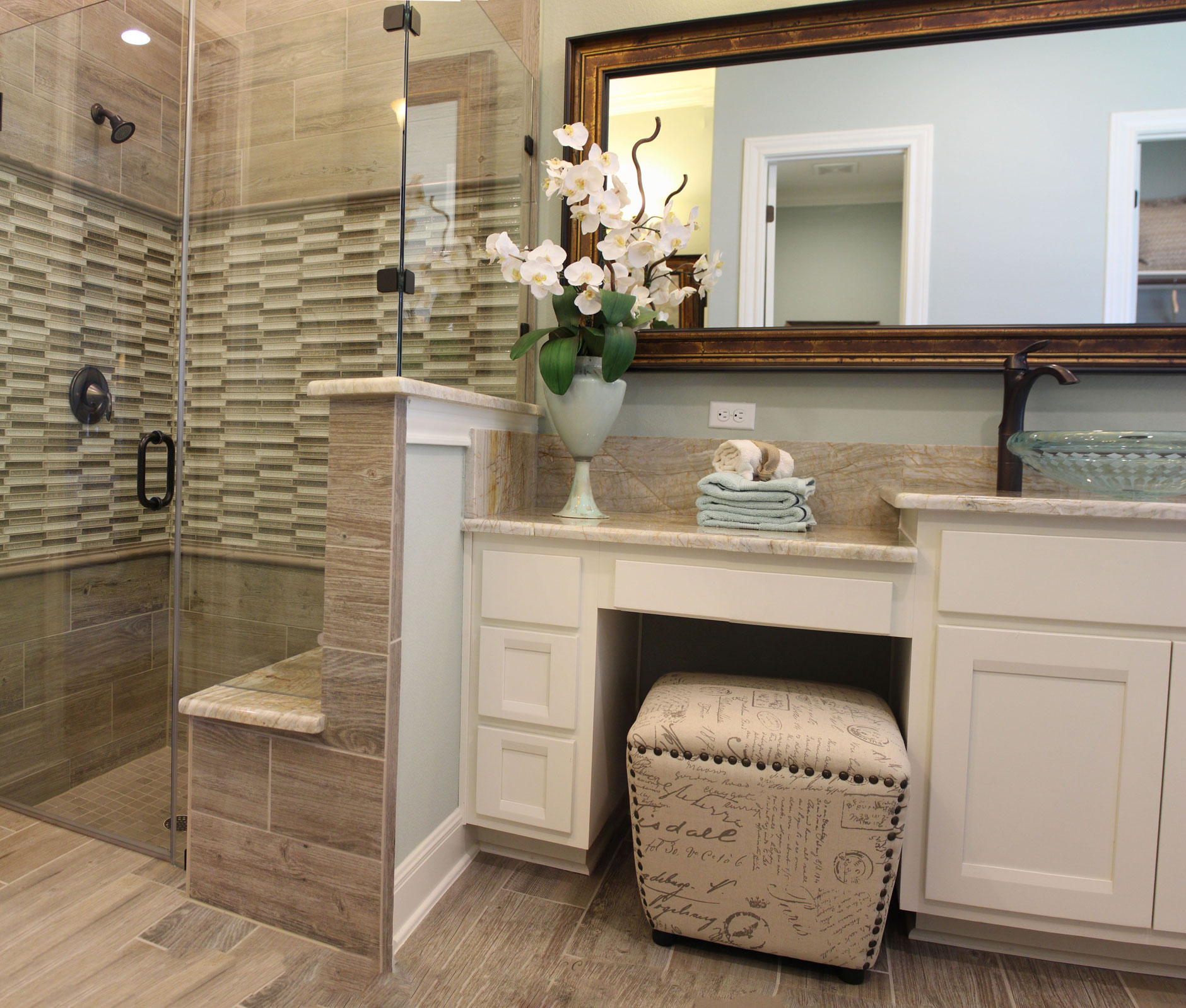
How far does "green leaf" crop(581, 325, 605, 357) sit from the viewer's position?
163cm

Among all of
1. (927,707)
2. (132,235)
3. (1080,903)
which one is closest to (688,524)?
(927,707)

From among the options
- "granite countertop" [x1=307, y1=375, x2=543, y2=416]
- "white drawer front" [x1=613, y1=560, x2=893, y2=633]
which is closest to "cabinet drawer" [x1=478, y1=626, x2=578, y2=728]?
"white drawer front" [x1=613, y1=560, x2=893, y2=633]

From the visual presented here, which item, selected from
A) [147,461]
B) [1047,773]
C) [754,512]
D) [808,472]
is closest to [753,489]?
[754,512]

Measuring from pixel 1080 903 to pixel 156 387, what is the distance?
7.01 ft

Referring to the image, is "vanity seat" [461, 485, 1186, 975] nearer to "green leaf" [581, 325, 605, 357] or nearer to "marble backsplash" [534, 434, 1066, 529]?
"marble backsplash" [534, 434, 1066, 529]

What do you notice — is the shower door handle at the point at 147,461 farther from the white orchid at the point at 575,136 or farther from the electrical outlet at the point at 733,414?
the electrical outlet at the point at 733,414

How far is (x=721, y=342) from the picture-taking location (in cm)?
187

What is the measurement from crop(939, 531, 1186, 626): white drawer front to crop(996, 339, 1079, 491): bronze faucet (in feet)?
1.28

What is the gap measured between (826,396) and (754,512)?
489mm

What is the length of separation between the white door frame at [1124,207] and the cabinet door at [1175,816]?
0.83 metres

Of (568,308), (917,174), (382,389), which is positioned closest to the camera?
(382,389)

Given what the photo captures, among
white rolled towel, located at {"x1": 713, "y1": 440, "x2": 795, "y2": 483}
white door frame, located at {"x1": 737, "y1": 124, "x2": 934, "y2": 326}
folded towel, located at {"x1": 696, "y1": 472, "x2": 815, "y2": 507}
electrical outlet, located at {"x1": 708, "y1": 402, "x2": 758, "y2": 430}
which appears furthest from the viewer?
electrical outlet, located at {"x1": 708, "y1": 402, "x2": 758, "y2": 430}

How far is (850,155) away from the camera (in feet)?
5.88

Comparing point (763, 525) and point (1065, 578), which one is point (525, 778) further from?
point (1065, 578)
